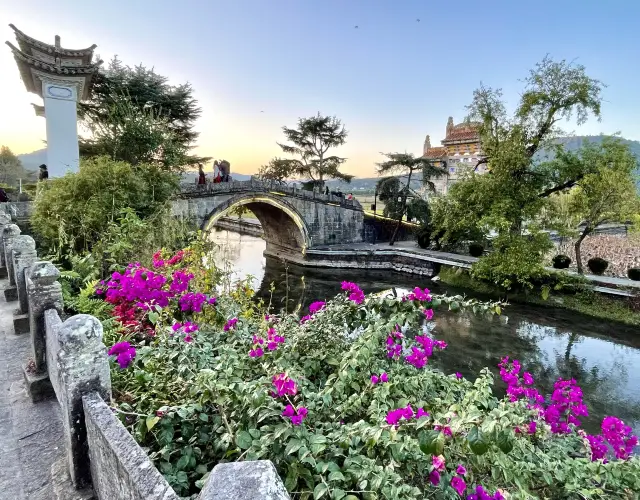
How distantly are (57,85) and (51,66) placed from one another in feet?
1.79

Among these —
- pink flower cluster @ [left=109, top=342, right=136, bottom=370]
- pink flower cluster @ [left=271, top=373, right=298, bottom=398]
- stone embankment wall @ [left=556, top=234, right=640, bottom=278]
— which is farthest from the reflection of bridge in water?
pink flower cluster @ [left=271, top=373, right=298, bottom=398]

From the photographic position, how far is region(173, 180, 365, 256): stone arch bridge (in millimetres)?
15344

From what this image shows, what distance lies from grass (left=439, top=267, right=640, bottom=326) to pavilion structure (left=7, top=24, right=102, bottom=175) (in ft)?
49.2

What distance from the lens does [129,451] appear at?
1450 millimetres

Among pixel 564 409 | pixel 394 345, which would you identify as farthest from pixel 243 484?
pixel 564 409

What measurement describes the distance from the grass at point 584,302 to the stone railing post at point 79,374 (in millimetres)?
13730

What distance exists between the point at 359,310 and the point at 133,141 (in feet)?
37.9

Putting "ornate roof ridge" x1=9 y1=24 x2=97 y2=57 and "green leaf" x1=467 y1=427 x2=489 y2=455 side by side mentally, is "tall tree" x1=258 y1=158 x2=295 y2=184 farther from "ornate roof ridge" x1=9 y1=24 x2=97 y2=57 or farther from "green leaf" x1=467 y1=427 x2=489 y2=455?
"green leaf" x1=467 y1=427 x2=489 y2=455

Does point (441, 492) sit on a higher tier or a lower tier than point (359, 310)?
lower

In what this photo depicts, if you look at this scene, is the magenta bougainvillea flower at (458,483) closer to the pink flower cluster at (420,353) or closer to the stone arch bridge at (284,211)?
the pink flower cluster at (420,353)

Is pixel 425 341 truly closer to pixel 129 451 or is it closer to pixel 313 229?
pixel 129 451

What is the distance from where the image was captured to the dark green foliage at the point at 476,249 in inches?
669

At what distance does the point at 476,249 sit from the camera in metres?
17.0

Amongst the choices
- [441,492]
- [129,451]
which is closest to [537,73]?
[441,492]
